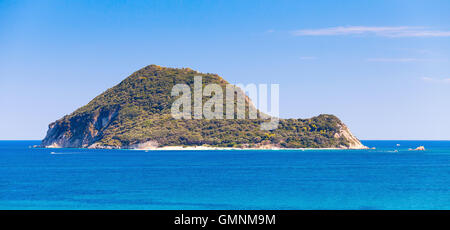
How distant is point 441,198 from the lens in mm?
Answer: 63969
